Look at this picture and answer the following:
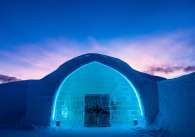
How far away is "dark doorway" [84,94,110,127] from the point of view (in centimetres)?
1780

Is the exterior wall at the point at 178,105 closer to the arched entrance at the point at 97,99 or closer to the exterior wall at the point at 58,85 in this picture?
the exterior wall at the point at 58,85

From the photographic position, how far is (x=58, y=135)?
41.8 feet

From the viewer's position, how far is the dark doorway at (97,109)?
58.4 ft

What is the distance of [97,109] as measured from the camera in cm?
1794

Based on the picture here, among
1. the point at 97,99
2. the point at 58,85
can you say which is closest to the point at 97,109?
the point at 97,99

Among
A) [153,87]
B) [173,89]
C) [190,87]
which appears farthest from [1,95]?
[190,87]

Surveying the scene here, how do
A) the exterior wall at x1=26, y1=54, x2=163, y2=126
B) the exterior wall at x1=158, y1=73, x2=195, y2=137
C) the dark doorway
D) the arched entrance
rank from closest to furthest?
1. the exterior wall at x1=158, y1=73, x2=195, y2=137
2. the exterior wall at x1=26, y1=54, x2=163, y2=126
3. the arched entrance
4. the dark doorway

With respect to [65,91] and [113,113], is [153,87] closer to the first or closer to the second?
[113,113]

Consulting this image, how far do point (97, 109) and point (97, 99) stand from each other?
25.0 inches

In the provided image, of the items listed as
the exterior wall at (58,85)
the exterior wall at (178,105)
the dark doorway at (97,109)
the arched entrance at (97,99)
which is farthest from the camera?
the dark doorway at (97,109)

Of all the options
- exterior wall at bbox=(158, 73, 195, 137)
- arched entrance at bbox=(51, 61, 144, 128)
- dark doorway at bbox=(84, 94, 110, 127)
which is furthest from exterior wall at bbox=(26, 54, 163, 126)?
exterior wall at bbox=(158, 73, 195, 137)

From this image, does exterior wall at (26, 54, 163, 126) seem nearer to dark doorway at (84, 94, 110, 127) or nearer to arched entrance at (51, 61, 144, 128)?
arched entrance at (51, 61, 144, 128)

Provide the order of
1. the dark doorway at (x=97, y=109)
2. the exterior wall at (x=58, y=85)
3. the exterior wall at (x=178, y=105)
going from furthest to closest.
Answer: the dark doorway at (x=97, y=109) → the exterior wall at (x=58, y=85) → the exterior wall at (x=178, y=105)

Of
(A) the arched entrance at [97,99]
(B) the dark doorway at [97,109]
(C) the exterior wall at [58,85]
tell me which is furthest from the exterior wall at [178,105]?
(B) the dark doorway at [97,109]
